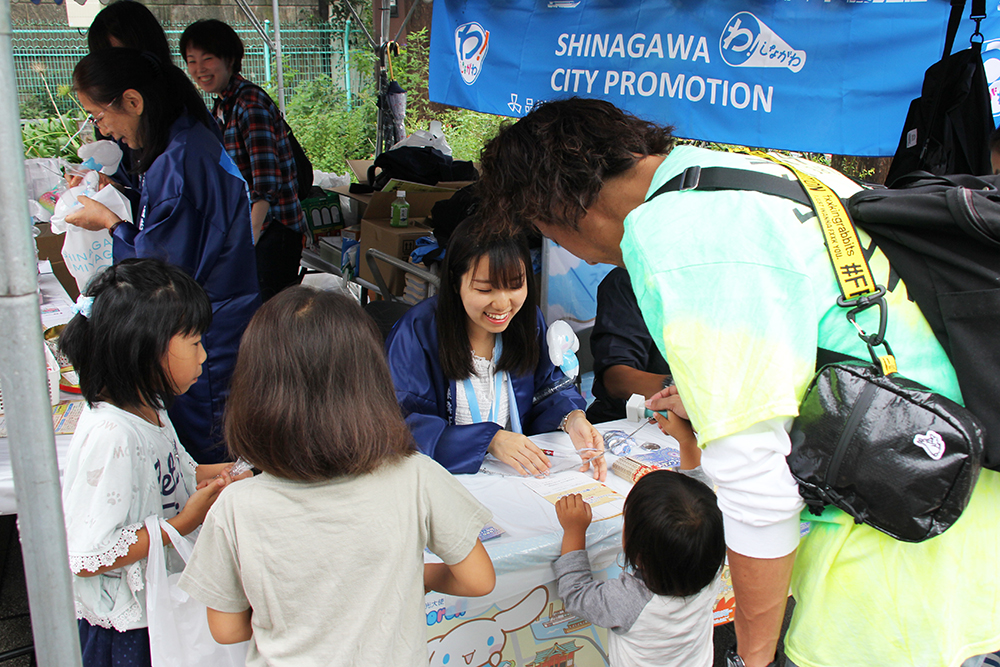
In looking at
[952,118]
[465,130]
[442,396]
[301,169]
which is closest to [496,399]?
[442,396]

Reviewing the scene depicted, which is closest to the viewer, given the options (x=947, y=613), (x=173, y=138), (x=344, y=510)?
(x=947, y=613)

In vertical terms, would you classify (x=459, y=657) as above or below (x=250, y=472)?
below

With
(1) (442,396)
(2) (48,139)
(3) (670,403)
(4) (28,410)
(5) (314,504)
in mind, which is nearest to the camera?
(4) (28,410)

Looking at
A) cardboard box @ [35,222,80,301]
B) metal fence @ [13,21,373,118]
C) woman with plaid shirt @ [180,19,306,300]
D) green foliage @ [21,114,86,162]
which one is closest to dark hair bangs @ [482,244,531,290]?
woman with plaid shirt @ [180,19,306,300]

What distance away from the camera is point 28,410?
85 centimetres

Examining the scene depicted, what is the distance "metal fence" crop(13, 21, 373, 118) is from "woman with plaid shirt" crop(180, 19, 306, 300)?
23.7ft

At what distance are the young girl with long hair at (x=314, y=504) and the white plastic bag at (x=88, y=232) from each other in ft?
5.32

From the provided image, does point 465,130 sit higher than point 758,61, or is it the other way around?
point 465,130

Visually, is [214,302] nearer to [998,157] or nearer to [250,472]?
[250,472]

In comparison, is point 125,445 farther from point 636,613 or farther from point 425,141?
point 425,141

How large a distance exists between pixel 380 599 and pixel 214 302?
1.59 m

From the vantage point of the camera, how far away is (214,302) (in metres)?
2.43

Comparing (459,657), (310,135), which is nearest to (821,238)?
(459,657)

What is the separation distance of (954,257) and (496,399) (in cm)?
152
